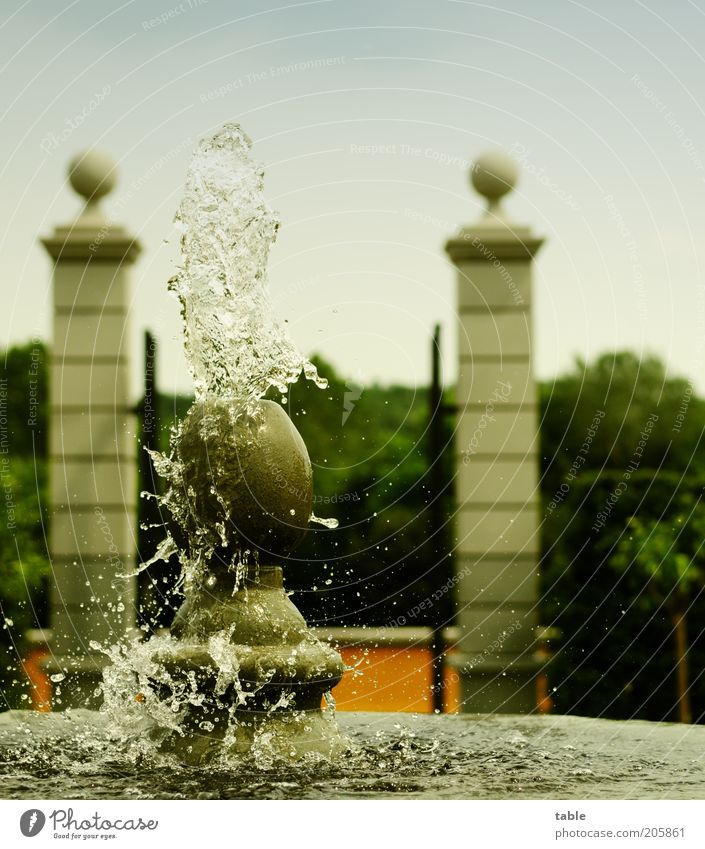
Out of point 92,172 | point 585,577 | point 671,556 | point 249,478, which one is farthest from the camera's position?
point 585,577

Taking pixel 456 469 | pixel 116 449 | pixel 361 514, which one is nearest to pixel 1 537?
pixel 116 449

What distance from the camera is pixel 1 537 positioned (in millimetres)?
9469

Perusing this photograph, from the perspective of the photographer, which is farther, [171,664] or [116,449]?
[116,449]

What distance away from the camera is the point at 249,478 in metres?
4.43

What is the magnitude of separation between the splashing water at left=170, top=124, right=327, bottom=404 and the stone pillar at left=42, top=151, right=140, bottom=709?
3499 millimetres

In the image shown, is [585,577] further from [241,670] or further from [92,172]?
[241,670]

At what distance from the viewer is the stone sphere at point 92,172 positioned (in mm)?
8188

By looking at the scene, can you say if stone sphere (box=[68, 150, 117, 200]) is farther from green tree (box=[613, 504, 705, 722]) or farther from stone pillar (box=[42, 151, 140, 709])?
green tree (box=[613, 504, 705, 722])

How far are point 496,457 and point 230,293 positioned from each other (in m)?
4.05

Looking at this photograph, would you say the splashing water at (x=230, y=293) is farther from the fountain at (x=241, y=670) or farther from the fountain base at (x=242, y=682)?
the fountain base at (x=242, y=682)

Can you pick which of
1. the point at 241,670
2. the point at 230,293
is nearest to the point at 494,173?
the point at 230,293
